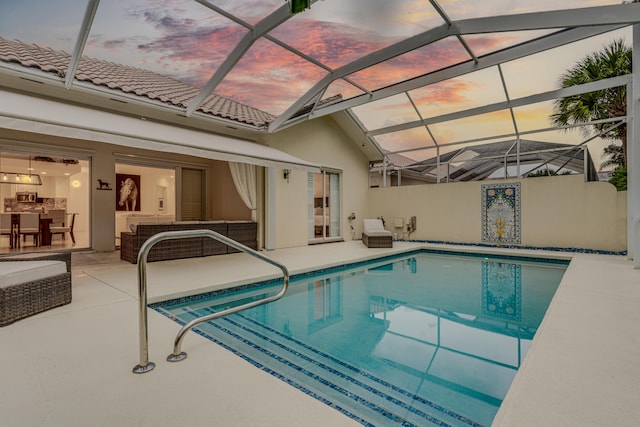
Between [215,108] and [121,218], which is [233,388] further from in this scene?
[121,218]

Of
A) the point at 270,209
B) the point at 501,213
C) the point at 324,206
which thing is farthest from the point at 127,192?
the point at 501,213

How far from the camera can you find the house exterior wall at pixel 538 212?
1188 cm

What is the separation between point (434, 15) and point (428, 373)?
8.15 meters

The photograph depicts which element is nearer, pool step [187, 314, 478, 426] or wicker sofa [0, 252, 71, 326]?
pool step [187, 314, 478, 426]

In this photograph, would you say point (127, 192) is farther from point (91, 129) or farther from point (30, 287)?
point (30, 287)

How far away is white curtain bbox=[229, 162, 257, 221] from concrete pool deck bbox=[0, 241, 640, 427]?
7057 mm

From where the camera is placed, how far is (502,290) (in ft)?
25.4

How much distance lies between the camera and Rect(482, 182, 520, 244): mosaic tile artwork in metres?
13.9

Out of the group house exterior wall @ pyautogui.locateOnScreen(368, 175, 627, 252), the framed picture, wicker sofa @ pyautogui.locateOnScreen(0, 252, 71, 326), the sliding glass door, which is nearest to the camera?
wicker sofa @ pyautogui.locateOnScreen(0, 252, 71, 326)

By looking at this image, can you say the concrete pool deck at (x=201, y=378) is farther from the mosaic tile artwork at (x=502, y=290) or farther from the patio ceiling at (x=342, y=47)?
the patio ceiling at (x=342, y=47)

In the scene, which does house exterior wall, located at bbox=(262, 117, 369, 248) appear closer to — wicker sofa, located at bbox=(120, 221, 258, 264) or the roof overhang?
wicker sofa, located at bbox=(120, 221, 258, 264)

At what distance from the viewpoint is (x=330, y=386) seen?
11.4 feet

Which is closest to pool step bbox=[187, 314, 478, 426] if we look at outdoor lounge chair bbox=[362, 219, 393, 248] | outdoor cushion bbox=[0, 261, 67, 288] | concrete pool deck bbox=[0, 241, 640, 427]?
concrete pool deck bbox=[0, 241, 640, 427]

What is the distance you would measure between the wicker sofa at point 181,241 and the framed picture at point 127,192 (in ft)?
29.1
